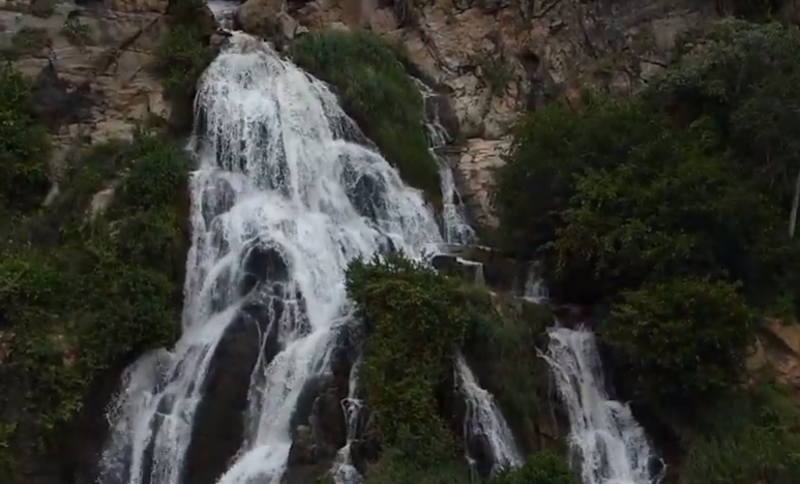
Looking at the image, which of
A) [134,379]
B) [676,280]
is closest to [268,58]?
[134,379]

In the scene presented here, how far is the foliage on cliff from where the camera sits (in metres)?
16.4

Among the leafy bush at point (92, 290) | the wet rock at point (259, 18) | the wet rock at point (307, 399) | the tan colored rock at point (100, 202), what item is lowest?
the wet rock at point (307, 399)

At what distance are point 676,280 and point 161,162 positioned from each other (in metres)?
9.27

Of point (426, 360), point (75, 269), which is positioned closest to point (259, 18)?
point (75, 269)

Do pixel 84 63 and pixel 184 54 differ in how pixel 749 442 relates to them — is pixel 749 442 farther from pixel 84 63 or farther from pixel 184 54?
pixel 84 63

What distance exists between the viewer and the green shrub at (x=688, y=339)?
16125 mm

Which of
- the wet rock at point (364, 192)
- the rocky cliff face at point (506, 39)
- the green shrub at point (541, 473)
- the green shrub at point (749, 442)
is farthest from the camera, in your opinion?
the rocky cliff face at point (506, 39)

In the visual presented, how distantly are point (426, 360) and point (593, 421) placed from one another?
3.30m

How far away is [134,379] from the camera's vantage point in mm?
16031

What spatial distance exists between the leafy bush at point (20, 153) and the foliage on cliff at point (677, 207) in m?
8.79

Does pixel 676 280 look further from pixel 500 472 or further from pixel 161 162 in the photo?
pixel 161 162

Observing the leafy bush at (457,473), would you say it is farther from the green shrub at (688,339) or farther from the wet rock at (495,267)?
the wet rock at (495,267)

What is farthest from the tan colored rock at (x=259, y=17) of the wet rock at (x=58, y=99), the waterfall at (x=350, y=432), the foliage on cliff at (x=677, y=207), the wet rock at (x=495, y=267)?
the waterfall at (x=350, y=432)

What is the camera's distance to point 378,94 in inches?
882
